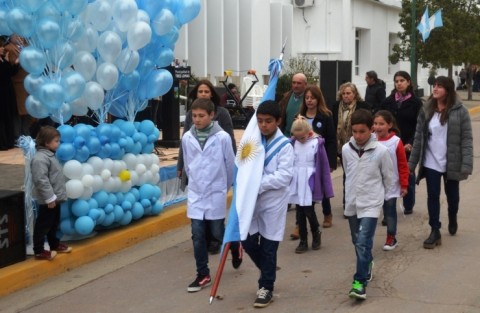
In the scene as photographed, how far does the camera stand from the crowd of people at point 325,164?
5.94 m

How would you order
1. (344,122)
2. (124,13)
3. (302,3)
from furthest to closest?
1. (302,3)
2. (344,122)
3. (124,13)

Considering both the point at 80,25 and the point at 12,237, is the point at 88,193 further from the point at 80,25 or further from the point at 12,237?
the point at 80,25

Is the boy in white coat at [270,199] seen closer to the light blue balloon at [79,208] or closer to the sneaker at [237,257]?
the sneaker at [237,257]

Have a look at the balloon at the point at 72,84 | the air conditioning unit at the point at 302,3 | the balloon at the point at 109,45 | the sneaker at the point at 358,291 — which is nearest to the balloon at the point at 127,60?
the balloon at the point at 109,45

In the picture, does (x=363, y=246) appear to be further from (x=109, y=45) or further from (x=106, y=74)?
(x=109, y=45)

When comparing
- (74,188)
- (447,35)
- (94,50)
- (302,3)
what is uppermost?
(302,3)

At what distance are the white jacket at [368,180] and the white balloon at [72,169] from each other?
8.57 ft

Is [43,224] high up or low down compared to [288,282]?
up

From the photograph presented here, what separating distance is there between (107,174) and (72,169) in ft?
1.73

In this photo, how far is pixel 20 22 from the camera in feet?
22.2

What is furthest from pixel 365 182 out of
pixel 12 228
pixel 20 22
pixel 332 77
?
pixel 332 77

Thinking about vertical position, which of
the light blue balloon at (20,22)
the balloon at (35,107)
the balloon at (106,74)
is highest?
the light blue balloon at (20,22)

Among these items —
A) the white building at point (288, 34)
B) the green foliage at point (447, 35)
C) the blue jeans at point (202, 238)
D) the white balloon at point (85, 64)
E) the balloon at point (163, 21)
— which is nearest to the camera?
the blue jeans at point (202, 238)

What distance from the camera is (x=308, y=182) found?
25.5ft
